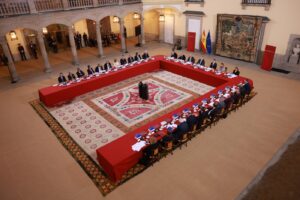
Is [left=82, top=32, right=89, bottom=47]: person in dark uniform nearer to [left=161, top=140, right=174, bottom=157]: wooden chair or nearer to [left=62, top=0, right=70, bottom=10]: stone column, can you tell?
[left=62, top=0, right=70, bottom=10]: stone column

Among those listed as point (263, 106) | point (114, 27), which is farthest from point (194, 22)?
point (263, 106)

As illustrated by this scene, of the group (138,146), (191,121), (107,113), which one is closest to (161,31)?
(107,113)

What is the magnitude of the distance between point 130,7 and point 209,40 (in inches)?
301

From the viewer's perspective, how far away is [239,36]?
1684 cm

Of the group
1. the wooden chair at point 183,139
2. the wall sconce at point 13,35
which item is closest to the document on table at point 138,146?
the wooden chair at point 183,139

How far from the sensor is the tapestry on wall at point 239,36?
627 inches

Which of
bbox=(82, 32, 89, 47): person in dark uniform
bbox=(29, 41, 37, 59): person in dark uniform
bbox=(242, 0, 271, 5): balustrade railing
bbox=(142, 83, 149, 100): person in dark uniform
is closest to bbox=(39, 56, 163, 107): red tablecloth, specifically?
bbox=(142, 83, 149, 100): person in dark uniform

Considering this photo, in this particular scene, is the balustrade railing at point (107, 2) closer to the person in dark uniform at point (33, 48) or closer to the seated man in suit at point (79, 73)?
the person in dark uniform at point (33, 48)

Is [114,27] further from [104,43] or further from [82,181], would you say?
[82,181]

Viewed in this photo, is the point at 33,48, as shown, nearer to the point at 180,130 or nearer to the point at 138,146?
the point at 138,146

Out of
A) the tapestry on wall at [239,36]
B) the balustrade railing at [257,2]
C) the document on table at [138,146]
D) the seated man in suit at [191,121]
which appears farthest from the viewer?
the tapestry on wall at [239,36]

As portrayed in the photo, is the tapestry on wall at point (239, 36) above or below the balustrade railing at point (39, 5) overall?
below

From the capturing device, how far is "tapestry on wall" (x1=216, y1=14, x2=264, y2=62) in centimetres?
1593

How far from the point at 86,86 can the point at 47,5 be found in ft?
24.0
